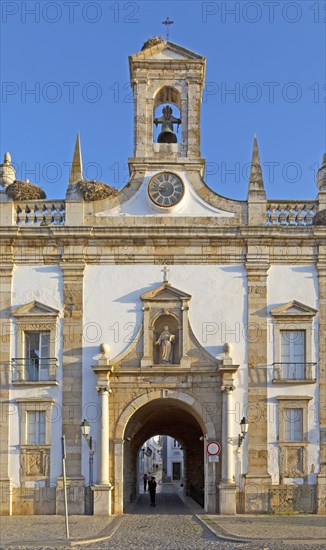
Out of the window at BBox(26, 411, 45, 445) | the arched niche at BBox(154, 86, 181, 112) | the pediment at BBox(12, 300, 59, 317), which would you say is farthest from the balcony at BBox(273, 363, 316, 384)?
the arched niche at BBox(154, 86, 181, 112)

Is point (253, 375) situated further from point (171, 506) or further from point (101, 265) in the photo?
point (171, 506)

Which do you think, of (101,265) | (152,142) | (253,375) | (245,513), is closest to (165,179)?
(152,142)

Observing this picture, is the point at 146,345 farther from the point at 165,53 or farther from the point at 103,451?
the point at 165,53

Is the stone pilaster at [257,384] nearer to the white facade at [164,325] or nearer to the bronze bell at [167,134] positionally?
the white facade at [164,325]

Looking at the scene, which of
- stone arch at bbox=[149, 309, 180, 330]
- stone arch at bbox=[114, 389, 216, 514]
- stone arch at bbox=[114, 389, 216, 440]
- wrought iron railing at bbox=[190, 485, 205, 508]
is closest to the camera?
stone arch at bbox=[114, 389, 216, 514]

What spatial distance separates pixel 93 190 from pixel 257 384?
7.04 meters

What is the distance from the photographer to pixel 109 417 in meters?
25.0

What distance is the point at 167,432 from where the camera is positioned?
34812mm

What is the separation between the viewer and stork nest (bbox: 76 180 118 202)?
25969 millimetres

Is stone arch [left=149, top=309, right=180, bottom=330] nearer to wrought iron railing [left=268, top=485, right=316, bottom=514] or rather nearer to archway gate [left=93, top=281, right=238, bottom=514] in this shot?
archway gate [left=93, top=281, right=238, bottom=514]

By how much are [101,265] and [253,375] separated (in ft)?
17.0

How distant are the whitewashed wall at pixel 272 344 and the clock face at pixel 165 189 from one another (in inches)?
134

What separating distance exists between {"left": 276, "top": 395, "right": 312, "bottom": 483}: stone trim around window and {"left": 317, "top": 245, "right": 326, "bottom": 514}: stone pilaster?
40 centimetres

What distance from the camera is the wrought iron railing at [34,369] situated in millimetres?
25266
